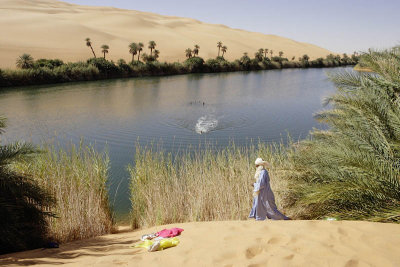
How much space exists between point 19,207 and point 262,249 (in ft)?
12.4

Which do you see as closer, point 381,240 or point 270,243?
point 381,240

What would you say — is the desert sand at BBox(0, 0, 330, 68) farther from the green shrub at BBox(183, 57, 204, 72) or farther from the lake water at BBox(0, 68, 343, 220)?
the lake water at BBox(0, 68, 343, 220)

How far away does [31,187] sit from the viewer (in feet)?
17.1

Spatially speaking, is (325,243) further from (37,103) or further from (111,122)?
(37,103)

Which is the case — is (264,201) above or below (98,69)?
below

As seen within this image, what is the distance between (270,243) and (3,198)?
390 cm

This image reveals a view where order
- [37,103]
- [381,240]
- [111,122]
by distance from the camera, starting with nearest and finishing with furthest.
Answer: [381,240] → [111,122] → [37,103]

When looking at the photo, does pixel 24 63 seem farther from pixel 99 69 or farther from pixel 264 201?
pixel 264 201

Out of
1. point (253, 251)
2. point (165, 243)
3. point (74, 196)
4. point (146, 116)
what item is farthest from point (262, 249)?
point (146, 116)

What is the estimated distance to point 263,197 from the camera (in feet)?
18.4

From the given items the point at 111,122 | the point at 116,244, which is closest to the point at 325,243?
the point at 116,244

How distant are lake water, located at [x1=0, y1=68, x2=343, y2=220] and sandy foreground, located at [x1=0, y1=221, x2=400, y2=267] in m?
4.52

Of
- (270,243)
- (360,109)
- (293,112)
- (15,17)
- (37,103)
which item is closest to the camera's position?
(270,243)

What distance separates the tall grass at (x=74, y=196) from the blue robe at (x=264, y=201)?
3289 mm
